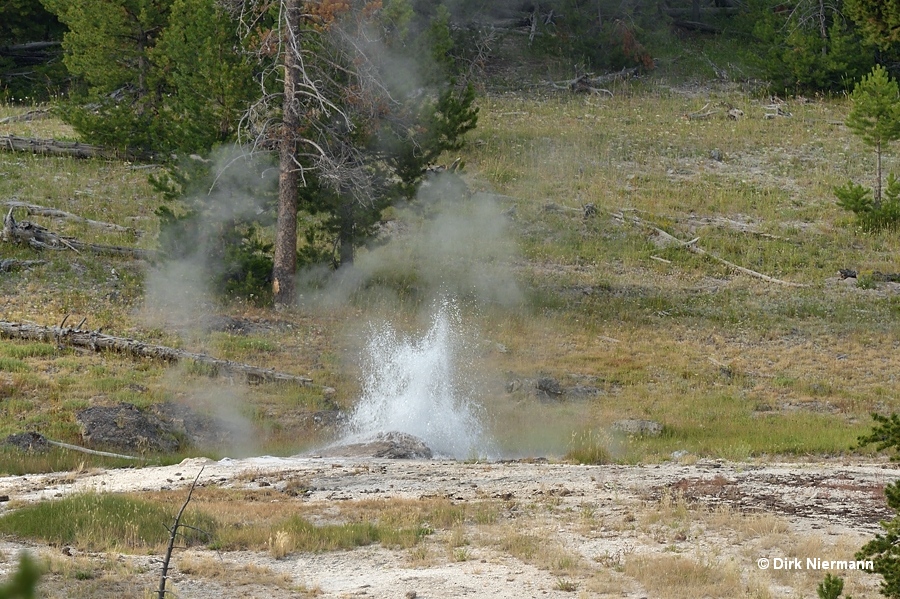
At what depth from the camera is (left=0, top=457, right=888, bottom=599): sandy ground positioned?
7.77 m

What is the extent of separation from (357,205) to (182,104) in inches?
153

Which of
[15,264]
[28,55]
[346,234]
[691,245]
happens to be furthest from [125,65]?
[691,245]

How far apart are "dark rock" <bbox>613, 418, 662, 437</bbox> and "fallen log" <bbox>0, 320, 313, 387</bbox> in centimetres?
449

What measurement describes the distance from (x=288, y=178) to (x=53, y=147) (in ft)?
36.6

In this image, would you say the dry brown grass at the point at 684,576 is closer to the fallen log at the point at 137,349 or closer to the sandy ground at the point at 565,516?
the sandy ground at the point at 565,516

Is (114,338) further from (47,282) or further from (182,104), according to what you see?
(182,104)

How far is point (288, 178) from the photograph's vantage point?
1902 centimetres

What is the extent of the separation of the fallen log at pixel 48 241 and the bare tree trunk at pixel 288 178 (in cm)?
290

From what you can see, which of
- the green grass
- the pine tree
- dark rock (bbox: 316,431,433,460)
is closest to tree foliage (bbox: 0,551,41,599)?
the green grass

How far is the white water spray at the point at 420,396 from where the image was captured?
14.8 meters

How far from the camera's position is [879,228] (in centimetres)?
2662

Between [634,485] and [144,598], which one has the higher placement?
[634,485]

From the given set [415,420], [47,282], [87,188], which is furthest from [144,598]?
[87,188]

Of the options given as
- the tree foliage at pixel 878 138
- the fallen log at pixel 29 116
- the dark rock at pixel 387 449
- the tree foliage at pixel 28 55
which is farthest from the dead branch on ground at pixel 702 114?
the dark rock at pixel 387 449
